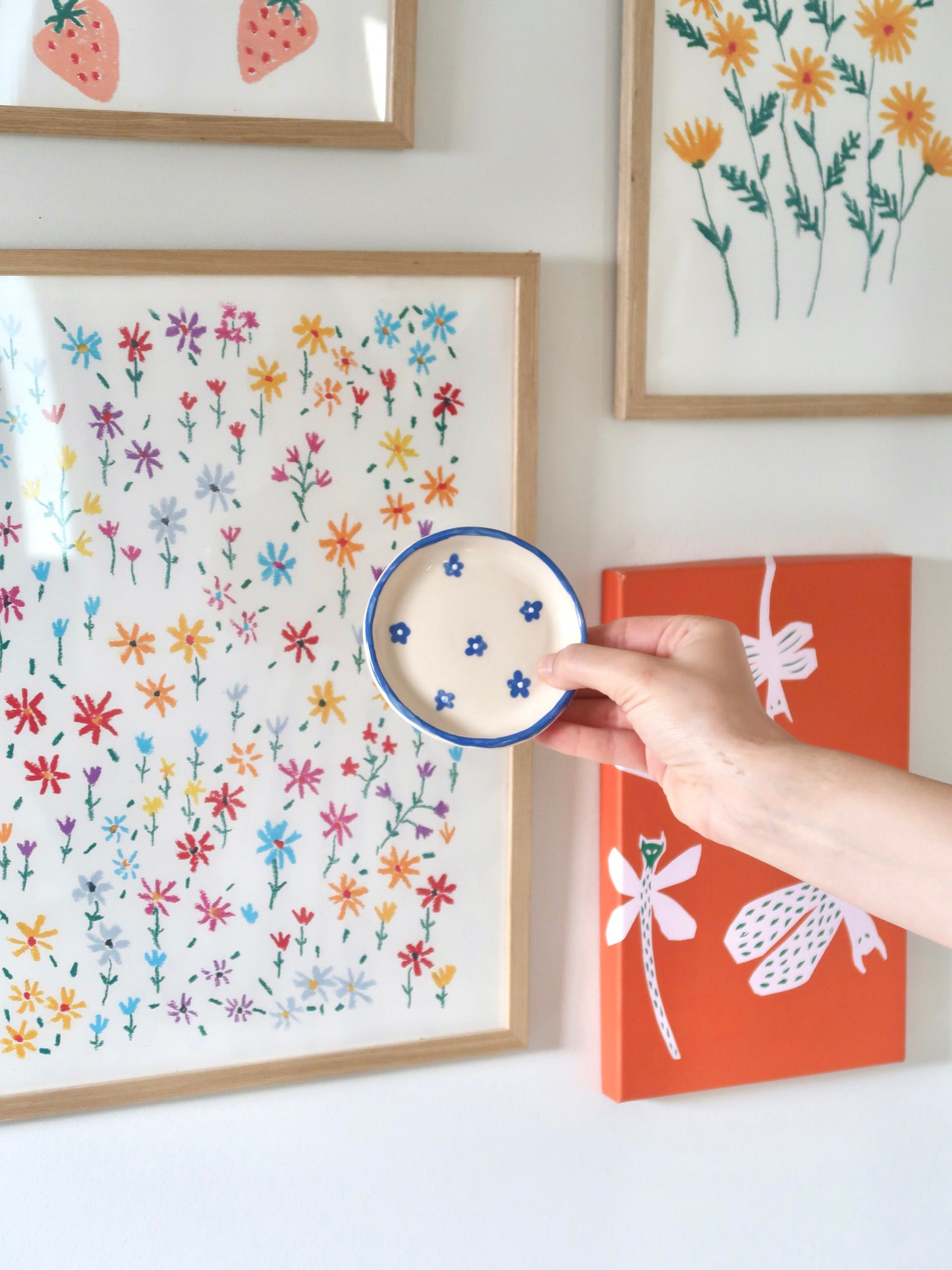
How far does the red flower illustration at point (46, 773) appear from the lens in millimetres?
793

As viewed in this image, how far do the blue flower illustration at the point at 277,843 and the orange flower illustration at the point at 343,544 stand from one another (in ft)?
0.76

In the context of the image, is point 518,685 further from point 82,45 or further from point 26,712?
point 82,45

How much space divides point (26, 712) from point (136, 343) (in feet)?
1.01

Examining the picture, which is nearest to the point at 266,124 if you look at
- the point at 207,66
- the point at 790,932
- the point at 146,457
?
the point at 207,66

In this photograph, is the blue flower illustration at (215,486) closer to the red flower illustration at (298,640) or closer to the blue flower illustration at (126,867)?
the red flower illustration at (298,640)

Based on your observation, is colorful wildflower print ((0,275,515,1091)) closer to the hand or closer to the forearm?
the hand

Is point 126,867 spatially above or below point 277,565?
below

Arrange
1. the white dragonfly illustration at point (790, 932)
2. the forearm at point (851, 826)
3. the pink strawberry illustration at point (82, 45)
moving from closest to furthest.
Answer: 1. the forearm at point (851, 826)
2. the pink strawberry illustration at point (82, 45)
3. the white dragonfly illustration at point (790, 932)

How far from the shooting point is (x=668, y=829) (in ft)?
2.93

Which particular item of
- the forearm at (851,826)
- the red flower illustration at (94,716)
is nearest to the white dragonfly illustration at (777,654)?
the forearm at (851,826)

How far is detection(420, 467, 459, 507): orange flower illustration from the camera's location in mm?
831

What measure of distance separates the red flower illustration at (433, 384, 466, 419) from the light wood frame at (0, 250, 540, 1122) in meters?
0.05

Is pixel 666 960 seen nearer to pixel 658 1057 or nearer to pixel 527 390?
pixel 658 1057

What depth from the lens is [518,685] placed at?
78 centimetres
